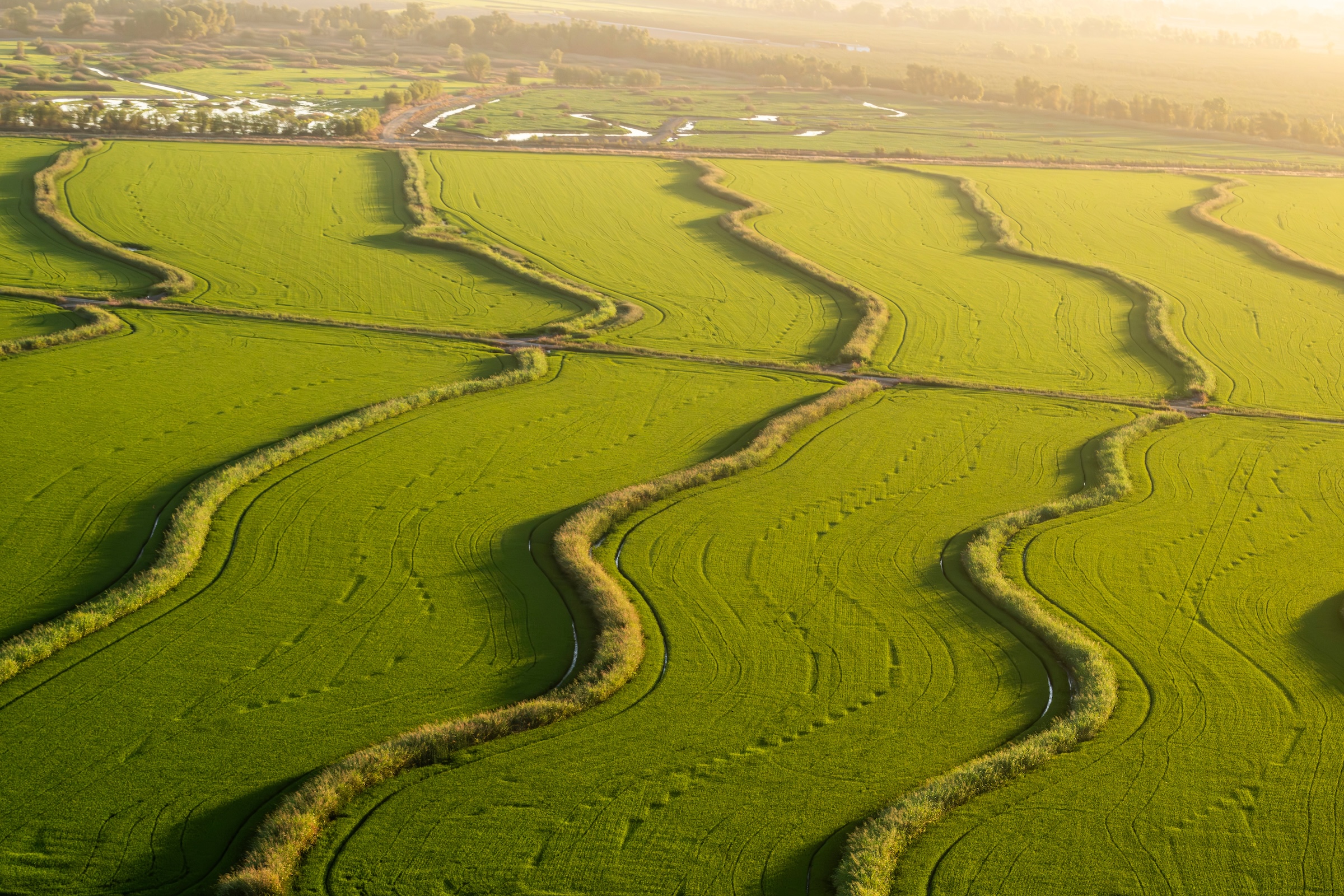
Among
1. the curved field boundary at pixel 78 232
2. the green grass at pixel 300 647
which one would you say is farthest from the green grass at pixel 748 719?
the curved field boundary at pixel 78 232

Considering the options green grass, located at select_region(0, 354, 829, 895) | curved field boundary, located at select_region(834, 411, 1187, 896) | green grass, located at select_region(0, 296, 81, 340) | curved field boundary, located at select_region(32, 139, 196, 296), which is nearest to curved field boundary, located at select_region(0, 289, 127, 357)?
green grass, located at select_region(0, 296, 81, 340)

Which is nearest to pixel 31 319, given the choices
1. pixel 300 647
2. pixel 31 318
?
pixel 31 318

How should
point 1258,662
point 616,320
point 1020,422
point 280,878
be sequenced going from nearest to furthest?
point 280,878
point 1258,662
point 1020,422
point 616,320

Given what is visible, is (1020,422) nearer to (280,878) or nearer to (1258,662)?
(1258,662)

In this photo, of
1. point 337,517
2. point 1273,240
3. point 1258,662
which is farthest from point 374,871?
point 1273,240

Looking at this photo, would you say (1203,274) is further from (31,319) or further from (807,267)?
(31,319)
